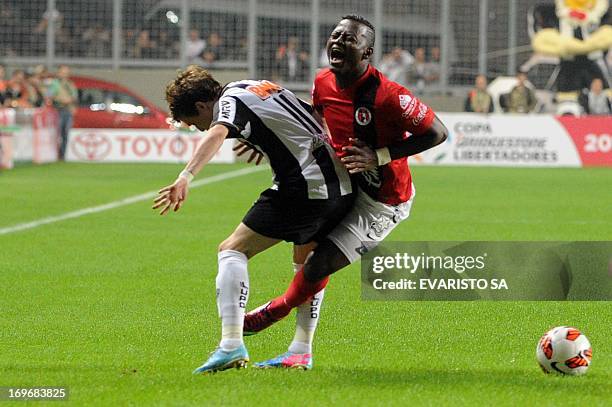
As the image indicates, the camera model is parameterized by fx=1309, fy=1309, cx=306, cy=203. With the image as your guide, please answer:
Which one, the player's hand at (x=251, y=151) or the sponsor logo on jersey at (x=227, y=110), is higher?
the sponsor logo on jersey at (x=227, y=110)

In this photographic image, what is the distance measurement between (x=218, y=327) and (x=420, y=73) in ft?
87.8

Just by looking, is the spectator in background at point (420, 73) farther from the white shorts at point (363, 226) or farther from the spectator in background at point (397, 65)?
the white shorts at point (363, 226)

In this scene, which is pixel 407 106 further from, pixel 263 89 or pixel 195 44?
pixel 195 44

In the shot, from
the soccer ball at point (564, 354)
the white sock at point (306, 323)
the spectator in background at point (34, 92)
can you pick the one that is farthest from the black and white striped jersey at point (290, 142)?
the spectator in background at point (34, 92)

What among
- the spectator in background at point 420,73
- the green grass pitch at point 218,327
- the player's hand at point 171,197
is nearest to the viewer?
the player's hand at point 171,197

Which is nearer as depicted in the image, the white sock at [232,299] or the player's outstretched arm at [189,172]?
the player's outstretched arm at [189,172]

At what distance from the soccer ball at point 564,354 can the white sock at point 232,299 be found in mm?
1634

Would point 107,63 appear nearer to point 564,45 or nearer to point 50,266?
point 564,45

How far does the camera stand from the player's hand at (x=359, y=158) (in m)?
6.98

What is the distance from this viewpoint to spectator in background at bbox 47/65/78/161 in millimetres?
29953

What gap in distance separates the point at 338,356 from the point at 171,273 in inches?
168

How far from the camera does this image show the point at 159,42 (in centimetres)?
3616

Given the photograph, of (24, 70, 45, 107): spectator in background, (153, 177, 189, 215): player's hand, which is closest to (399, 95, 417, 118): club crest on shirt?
(153, 177, 189, 215): player's hand

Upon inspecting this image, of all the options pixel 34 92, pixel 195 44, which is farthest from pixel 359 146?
pixel 195 44
